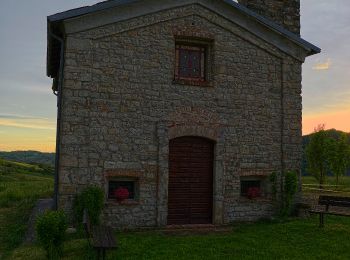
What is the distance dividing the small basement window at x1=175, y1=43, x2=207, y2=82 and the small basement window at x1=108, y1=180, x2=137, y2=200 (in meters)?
3.06

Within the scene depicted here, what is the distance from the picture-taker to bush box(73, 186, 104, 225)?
919cm

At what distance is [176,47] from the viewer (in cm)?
1095

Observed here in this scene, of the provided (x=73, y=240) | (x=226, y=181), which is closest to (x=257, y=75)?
(x=226, y=181)

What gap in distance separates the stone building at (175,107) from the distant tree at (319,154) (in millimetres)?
17559

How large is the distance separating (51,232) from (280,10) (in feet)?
33.1

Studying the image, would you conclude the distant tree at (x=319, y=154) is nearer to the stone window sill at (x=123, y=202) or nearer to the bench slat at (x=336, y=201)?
the bench slat at (x=336, y=201)

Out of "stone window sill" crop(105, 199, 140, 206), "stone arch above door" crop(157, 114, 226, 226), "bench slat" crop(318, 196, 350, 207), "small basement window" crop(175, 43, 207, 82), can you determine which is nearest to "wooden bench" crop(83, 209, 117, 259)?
"stone window sill" crop(105, 199, 140, 206)

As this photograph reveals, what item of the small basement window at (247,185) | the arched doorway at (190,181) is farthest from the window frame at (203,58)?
the small basement window at (247,185)

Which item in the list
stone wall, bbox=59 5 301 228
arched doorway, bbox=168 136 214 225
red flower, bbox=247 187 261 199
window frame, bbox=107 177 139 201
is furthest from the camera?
red flower, bbox=247 187 261 199

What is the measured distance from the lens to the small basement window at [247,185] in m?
11.5

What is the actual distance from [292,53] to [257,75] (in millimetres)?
1451

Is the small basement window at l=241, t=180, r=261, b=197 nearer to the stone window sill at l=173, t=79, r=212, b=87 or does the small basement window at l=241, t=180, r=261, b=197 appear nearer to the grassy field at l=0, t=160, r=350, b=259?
the grassy field at l=0, t=160, r=350, b=259

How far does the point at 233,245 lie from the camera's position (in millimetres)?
8391

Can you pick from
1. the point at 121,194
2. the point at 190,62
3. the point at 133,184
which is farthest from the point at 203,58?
the point at 121,194
